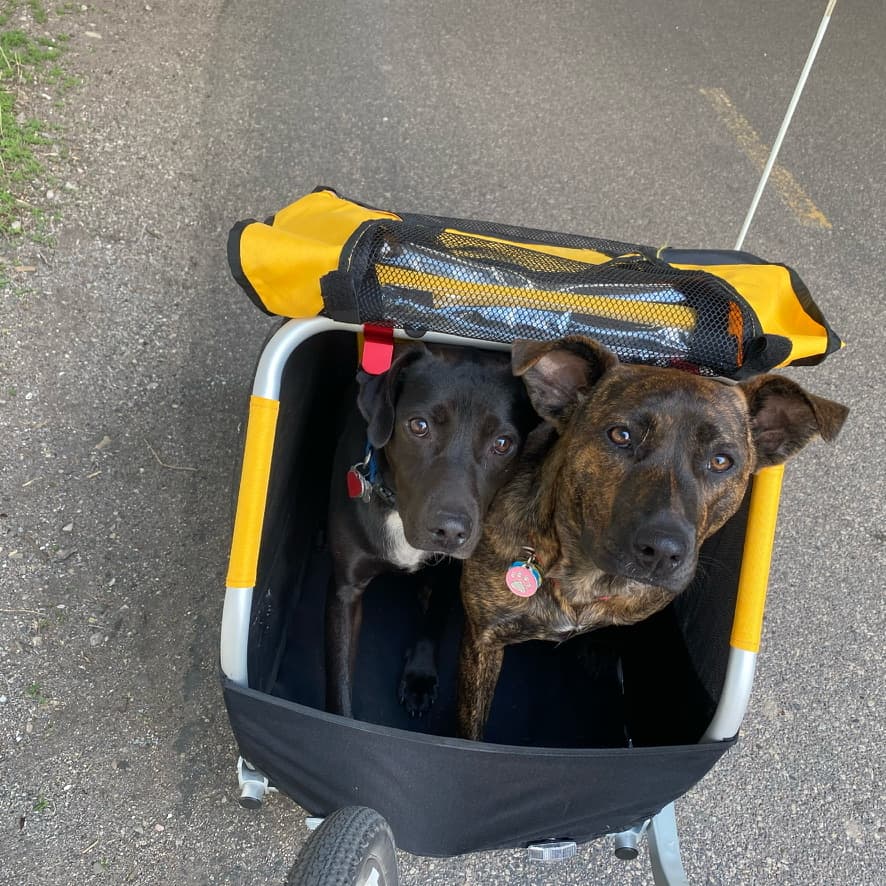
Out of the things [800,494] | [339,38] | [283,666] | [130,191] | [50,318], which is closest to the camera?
[283,666]

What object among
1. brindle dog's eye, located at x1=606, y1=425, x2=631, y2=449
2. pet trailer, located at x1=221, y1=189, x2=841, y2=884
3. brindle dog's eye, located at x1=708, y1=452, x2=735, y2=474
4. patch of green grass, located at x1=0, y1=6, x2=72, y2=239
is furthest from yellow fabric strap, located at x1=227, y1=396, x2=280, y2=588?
patch of green grass, located at x1=0, y1=6, x2=72, y2=239

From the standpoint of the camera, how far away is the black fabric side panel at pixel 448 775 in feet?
6.61

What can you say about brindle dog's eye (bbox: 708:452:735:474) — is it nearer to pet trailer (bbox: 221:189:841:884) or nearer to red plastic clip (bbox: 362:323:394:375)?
pet trailer (bbox: 221:189:841:884)

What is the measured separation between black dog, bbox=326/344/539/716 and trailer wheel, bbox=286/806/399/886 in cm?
75

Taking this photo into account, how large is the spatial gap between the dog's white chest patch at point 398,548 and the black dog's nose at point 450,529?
13.3 inches

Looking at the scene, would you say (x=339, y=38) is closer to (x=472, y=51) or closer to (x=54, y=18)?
(x=472, y=51)

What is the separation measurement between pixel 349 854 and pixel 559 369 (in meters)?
1.38

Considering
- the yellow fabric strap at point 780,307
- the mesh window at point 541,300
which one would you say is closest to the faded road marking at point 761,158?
the yellow fabric strap at point 780,307

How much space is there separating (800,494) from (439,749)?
269 cm

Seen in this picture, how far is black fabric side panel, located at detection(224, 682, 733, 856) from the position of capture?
2016mm

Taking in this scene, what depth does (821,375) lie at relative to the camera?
447 cm

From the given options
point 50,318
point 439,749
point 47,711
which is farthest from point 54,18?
point 439,749

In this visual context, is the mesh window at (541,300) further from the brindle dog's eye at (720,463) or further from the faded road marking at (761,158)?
the faded road marking at (761,158)

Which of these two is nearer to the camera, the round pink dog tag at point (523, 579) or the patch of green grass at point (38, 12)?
the round pink dog tag at point (523, 579)
